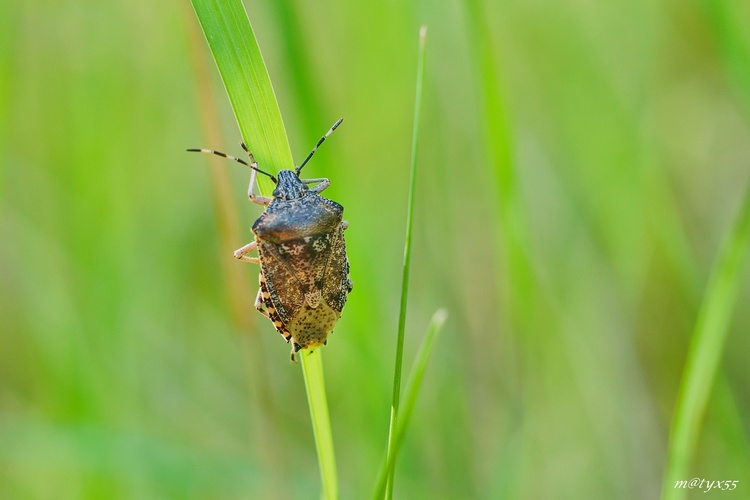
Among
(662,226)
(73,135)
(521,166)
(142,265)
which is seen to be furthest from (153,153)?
(662,226)

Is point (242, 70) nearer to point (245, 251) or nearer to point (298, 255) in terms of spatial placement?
point (298, 255)

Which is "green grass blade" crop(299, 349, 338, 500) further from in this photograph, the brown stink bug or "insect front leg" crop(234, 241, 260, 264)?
"insect front leg" crop(234, 241, 260, 264)

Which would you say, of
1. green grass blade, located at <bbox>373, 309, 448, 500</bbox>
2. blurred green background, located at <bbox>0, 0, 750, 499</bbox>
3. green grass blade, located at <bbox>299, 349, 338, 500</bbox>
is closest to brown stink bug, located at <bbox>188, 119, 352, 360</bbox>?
blurred green background, located at <bbox>0, 0, 750, 499</bbox>

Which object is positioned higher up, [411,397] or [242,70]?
[242,70]

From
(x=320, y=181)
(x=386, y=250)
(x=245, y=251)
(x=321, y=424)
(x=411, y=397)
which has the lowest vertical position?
(x=411, y=397)

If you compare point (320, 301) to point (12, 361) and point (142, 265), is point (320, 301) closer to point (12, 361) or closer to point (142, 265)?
point (142, 265)

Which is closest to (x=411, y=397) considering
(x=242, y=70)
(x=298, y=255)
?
(x=242, y=70)
